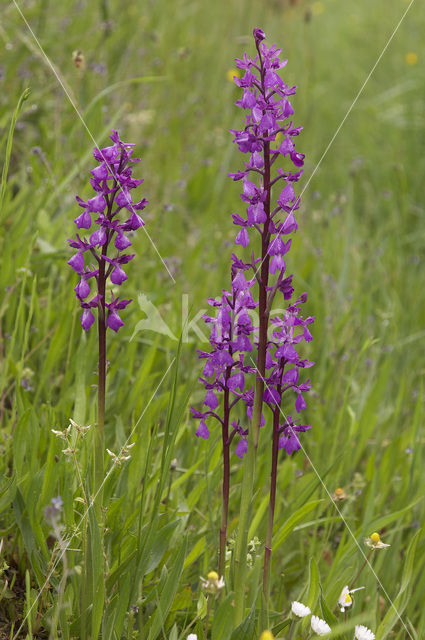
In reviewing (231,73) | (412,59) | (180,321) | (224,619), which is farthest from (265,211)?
(412,59)

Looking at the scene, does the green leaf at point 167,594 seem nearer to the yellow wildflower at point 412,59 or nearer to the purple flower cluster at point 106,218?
the purple flower cluster at point 106,218

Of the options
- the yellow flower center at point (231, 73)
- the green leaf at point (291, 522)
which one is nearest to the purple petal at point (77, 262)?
the green leaf at point (291, 522)

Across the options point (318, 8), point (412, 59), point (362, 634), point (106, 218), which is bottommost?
point (362, 634)

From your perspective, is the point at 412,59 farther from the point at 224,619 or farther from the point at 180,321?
the point at 224,619

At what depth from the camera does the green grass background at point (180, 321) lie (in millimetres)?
1815

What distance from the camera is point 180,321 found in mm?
3020

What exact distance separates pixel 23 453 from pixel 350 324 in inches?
82.2

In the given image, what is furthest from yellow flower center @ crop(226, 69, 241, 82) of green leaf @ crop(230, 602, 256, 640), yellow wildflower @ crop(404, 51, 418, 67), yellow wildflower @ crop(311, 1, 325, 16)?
green leaf @ crop(230, 602, 256, 640)

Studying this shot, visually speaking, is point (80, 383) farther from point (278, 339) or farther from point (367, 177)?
point (367, 177)

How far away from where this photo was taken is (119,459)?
165 cm

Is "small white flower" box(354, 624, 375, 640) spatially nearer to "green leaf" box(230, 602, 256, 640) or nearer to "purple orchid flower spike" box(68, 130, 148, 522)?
"green leaf" box(230, 602, 256, 640)

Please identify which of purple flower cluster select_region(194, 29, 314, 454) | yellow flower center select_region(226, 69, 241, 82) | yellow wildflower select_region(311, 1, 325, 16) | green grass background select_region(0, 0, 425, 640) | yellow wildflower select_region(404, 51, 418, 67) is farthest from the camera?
yellow wildflower select_region(311, 1, 325, 16)

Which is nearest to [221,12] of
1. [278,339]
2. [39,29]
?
[39,29]

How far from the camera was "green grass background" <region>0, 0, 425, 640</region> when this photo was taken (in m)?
1.82
